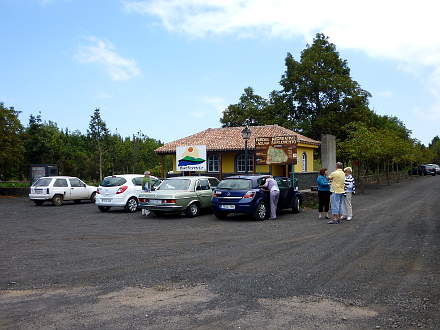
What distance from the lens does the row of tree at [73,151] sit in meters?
33.1

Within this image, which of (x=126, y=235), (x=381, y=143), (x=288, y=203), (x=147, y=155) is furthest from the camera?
(x=147, y=155)

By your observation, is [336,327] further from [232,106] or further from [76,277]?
[232,106]

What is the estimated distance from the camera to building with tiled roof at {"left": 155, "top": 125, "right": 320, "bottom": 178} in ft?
106

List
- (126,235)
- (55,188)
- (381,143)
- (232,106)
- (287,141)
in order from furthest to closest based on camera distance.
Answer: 1. (232,106)
2. (381,143)
3. (55,188)
4. (287,141)
5. (126,235)

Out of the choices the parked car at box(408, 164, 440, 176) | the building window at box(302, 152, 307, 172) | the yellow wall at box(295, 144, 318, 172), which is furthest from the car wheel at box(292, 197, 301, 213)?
the parked car at box(408, 164, 440, 176)

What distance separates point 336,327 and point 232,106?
1998 inches

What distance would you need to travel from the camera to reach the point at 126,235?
1170cm

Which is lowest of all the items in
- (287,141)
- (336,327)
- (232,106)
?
(336,327)

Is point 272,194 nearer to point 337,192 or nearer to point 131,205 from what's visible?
point 337,192

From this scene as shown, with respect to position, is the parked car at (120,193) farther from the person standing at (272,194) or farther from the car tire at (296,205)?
the car tire at (296,205)

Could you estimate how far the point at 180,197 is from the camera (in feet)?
52.0

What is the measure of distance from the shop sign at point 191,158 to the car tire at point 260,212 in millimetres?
11459

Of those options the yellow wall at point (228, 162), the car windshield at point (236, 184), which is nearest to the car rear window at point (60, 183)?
the car windshield at point (236, 184)

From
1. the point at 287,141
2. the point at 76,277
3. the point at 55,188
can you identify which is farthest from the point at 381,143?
the point at 76,277
